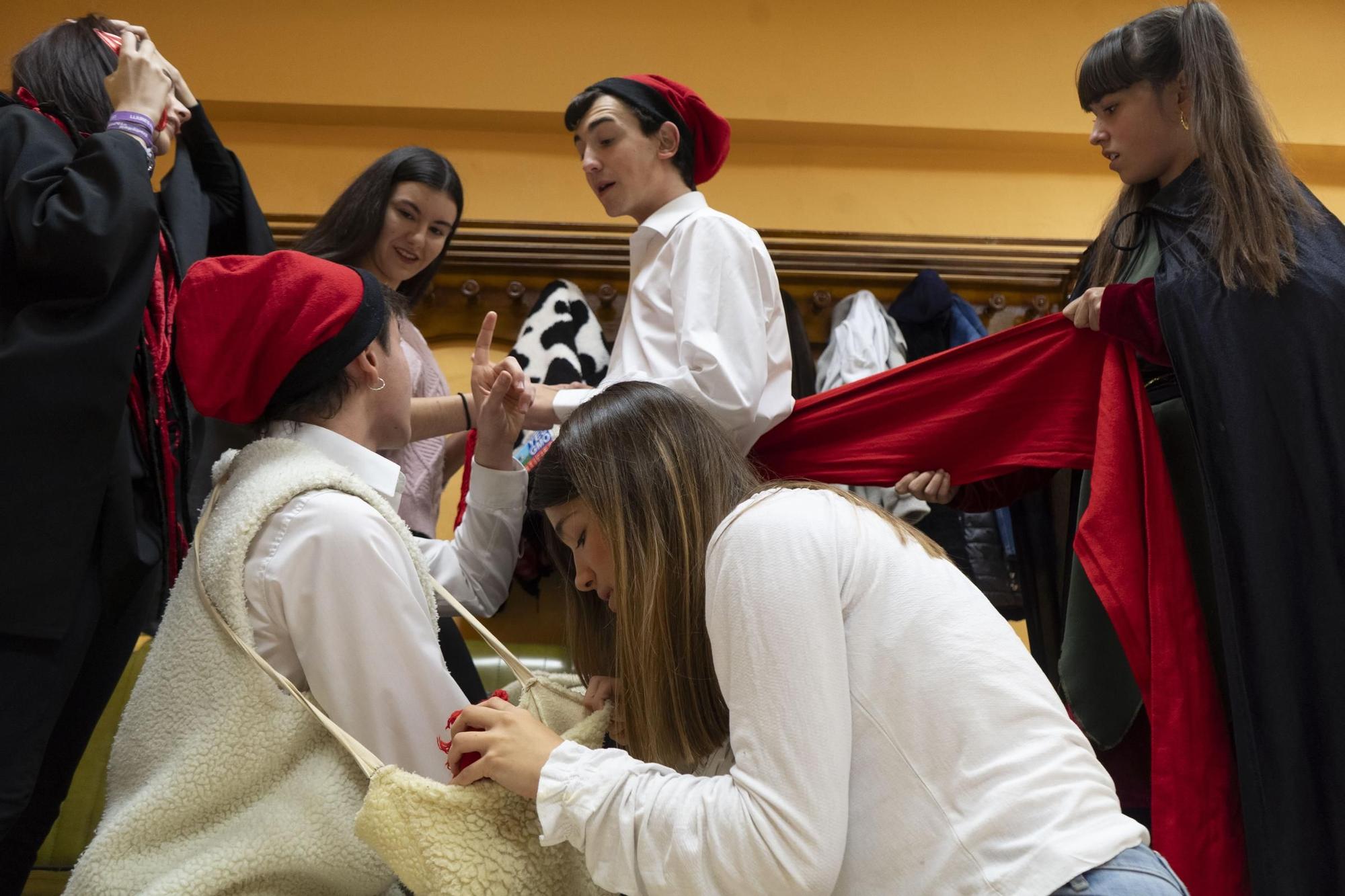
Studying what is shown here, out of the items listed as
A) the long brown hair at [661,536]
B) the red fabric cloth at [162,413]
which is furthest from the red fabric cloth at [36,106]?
the long brown hair at [661,536]

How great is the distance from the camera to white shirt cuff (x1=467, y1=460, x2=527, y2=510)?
1939 mm

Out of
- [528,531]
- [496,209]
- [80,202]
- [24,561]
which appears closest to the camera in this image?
[24,561]

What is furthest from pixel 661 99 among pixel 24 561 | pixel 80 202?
pixel 24 561

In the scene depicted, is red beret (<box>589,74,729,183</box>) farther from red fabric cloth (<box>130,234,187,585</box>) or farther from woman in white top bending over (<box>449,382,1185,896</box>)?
woman in white top bending over (<box>449,382,1185,896</box>)

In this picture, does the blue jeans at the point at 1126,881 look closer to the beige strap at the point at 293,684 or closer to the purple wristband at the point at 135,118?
the beige strap at the point at 293,684

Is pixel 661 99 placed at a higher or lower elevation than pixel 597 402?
higher

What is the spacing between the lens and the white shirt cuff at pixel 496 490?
6.36 ft

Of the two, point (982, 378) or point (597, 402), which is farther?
point (982, 378)

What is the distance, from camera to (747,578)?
3.75ft

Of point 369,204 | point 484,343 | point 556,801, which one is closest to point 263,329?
point 484,343

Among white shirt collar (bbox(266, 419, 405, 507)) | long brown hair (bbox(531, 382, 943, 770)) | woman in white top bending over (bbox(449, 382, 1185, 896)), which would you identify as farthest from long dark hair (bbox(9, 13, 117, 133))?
woman in white top bending over (bbox(449, 382, 1185, 896))

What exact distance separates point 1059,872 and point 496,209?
3073 mm

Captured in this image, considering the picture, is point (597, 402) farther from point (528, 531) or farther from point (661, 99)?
point (528, 531)

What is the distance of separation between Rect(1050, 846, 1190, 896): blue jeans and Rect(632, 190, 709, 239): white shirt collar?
1346 millimetres
